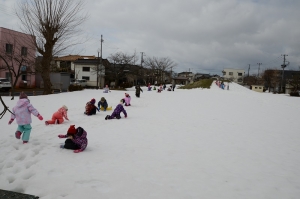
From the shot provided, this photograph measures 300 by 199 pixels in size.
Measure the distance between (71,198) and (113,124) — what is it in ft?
17.7

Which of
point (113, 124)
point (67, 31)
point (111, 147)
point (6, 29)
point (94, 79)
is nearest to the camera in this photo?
point (111, 147)

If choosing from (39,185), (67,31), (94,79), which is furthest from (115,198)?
(94,79)

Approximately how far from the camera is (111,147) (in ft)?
18.0

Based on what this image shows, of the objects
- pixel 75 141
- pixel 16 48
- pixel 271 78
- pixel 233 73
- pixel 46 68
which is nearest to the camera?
A: pixel 75 141

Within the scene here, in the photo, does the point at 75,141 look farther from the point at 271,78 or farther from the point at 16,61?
the point at 271,78

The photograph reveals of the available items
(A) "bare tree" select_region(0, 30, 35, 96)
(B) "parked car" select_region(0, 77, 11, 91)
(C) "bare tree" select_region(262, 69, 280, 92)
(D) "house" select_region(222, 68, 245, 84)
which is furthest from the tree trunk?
(D) "house" select_region(222, 68, 245, 84)

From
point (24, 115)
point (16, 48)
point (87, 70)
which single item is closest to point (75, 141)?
point (24, 115)

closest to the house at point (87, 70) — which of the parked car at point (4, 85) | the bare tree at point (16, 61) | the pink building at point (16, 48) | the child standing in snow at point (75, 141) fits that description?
the pink building at point (16, 48)

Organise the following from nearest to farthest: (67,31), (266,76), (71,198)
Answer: (71,198)
(67,31)
(266,76)

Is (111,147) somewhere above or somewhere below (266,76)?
below

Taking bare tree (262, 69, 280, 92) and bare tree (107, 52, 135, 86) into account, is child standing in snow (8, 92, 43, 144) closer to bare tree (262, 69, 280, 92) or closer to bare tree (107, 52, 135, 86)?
bare tree (107, 52, 135, 86)

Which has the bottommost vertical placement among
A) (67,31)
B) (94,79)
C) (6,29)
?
(94,79)

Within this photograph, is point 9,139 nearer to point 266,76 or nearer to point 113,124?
point 113,124

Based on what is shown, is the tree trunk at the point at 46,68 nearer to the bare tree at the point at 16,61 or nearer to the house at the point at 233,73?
the bare tree at the point at 16,61
